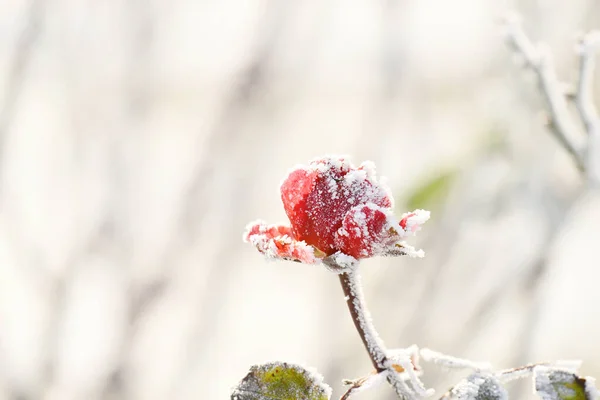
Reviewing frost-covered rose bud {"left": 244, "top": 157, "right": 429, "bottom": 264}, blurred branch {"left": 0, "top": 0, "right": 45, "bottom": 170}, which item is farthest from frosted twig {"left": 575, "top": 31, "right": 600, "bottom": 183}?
blurred branch {"left": 0, "top": 0, "right": 45, "bottom": 170}

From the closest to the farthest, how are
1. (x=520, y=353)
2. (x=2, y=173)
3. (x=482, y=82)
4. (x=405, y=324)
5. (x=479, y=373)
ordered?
(x=479, y=373) < (x=520, y=353) < (x=2, y=173) < (x=405, y=324) < (x=482, y=82)

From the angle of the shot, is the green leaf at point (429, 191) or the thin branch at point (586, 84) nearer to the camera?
the thin branch at point (586, 84)

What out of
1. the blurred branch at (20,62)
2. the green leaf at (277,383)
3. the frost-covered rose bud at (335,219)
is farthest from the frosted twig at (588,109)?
the blurred branch at (20,62)

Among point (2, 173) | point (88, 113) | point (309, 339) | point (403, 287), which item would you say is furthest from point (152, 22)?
point (309, 339)

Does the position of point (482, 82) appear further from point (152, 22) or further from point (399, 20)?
point (152, 22)

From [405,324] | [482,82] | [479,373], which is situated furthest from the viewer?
[482,82]

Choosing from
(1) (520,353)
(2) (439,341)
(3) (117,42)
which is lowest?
(1) (520,353)

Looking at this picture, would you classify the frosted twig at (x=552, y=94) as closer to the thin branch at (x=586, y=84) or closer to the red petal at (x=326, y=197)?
the thin branch at (x=586, y=84)

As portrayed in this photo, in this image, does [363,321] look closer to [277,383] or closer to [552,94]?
[277,383]
